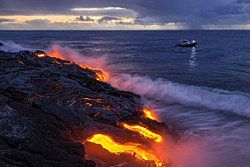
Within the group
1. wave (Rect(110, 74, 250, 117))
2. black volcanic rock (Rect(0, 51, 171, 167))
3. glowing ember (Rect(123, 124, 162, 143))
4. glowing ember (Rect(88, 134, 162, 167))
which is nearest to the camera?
black volcanic rock (Rect(0, 51, 171, 167))

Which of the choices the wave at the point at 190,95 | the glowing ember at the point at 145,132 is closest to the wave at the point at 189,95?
the wave at the point at 190,95

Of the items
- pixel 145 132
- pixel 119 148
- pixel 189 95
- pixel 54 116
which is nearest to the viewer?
pixel 119 148

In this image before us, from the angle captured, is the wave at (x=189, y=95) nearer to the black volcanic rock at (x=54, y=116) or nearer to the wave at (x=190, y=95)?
the wave at (x=190, y=95)

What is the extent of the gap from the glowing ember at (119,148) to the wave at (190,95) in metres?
11.7

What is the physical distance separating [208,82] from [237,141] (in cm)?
2479

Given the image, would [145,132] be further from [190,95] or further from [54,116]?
[190,95]

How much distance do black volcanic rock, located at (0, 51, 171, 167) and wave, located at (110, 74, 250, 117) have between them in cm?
642

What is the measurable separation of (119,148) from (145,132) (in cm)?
303

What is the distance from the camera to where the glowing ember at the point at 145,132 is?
20666mm

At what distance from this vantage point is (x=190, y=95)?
34.5 m

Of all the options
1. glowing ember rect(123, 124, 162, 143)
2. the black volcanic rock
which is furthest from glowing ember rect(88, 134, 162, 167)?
glowing ember rect(123, 124, 162, 143)

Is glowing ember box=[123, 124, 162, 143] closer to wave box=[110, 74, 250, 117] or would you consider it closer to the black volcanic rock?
the black volcanic rock

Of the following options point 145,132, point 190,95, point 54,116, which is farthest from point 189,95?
point 54,116

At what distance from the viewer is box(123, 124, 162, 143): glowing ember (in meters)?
20.7
